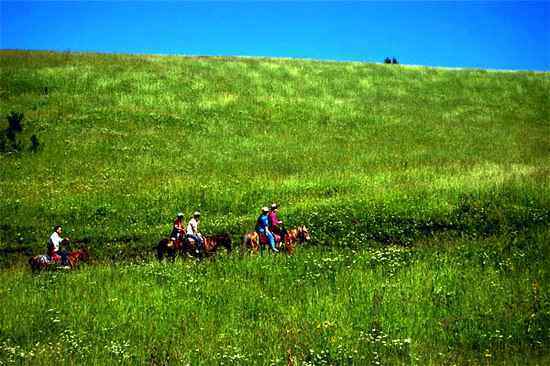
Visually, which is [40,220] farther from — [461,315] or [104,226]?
[461,315]

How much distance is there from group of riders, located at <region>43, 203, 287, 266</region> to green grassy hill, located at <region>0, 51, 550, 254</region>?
119 inches

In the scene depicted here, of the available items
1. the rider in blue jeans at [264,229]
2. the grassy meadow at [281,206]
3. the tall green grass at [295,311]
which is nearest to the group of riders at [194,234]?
the rider in blue jeans at [264,229]

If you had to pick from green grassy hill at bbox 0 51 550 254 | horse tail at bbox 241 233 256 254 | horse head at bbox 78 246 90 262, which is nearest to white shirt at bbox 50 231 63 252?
horse head at bbox 78 246 90 262

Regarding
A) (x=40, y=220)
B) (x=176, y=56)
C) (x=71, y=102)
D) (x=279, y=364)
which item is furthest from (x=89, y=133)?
(x=279, y=364)

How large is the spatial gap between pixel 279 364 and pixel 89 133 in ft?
122

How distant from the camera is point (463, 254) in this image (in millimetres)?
18609

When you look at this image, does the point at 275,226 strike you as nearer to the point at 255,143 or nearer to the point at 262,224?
the point at 262,224

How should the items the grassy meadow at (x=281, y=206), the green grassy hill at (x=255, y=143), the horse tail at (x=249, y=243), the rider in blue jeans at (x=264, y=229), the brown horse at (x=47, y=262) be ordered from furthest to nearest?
1. the green grassy hill at (x=255, y=143)
2. the rider in blue jeans at (x=264, y=229)
3. the horse tail at (x=249, y=243)
4. the brown horse at (x=47, y=262)
5. the grassy meadow at (x=281, y=206)

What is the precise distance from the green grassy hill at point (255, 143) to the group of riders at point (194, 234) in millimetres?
3028

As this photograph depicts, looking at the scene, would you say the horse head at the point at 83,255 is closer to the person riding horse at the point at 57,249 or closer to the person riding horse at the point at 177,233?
the person riding horse at the point at 57,249

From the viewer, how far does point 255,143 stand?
44.4 m

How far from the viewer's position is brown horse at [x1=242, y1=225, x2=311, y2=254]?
73.0 ft

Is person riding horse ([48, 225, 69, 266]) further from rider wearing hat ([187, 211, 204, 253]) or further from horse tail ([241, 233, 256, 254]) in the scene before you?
horse tail ([241, 233, 256, 254])

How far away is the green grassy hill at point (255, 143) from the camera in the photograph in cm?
2711
